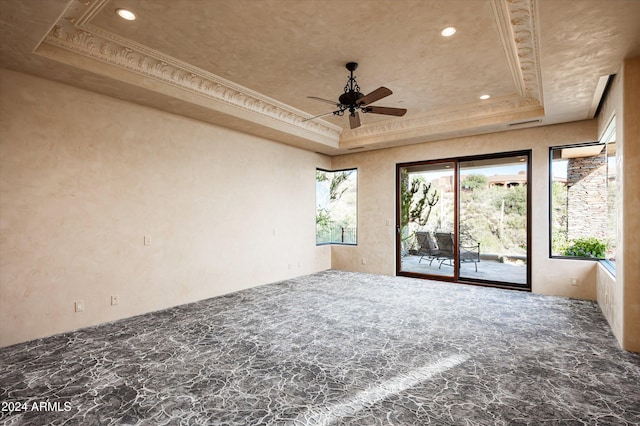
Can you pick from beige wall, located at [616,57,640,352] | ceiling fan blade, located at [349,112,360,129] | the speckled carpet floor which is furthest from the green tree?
ceiling fan blade, located at [349,112,360,129]

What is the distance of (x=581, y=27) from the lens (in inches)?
106

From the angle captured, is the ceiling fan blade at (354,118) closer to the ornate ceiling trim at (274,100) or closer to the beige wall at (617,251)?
the ornate ceiling trim at (274,100)

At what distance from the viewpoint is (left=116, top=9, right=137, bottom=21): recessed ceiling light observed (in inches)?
116

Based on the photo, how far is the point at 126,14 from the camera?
3.00 metres

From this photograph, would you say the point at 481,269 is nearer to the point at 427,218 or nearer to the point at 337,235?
the point at 427,218

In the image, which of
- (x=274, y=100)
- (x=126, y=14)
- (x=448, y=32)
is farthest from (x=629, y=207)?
(x=126, y=14)

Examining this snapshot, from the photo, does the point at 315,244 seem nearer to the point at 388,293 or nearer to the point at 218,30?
the point at 388,293

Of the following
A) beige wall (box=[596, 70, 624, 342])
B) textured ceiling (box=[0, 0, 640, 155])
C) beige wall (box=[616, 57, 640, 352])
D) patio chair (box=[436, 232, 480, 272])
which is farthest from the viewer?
patio chair (box=[436, 232, 480, 272])

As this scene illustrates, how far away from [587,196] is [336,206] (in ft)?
16.0

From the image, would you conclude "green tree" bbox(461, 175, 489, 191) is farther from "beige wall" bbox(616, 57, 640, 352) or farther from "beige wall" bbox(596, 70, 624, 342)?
"beige wall" bbox(616, 57, 640, 352)

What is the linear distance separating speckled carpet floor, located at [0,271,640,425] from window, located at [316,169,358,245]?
3454mm

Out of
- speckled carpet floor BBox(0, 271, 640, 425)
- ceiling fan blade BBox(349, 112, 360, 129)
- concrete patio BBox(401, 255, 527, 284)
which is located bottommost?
speckled carpet floor BBox(0, 271, 640, 425)

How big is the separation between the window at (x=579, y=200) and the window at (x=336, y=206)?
394 centimetres

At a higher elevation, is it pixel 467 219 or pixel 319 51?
pixel 319 51
